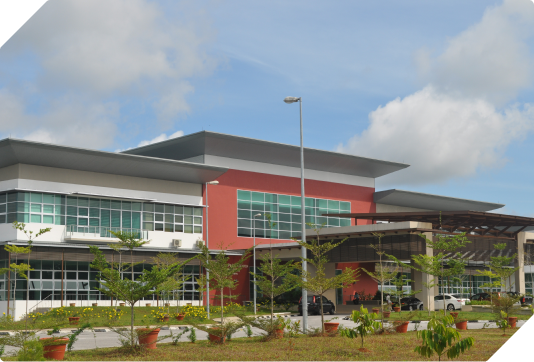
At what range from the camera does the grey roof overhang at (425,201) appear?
6500cm

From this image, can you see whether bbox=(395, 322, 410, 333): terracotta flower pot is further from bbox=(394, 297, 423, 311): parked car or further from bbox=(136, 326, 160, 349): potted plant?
bbox=(394, 297, 423, 311): parked car

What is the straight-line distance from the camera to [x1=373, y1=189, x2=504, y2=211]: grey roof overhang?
213 ft

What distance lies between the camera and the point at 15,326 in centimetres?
1555

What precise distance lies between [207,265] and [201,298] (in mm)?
27343

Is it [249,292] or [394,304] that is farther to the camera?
[249,292]

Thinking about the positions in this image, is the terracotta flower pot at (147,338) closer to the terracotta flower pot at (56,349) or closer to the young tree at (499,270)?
the terracotta flower pot at (56,349)

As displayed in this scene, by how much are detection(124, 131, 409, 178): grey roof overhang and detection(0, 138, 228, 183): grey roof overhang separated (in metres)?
3.01

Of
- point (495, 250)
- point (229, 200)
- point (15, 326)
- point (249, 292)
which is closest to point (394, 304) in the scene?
point (495, 250)

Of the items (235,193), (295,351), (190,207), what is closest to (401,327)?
(295,351)

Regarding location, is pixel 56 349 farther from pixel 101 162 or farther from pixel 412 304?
pixel 412 304

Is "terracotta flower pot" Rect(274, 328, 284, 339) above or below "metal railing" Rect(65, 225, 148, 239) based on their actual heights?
below

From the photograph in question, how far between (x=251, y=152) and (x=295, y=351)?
38.2 m

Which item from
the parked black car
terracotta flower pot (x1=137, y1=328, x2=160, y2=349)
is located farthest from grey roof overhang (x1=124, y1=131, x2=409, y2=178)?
terracotta flower pot (x1=137, y1=328, x2=160, y2=349)

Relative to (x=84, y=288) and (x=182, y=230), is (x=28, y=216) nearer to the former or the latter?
(x=84, y=288)
